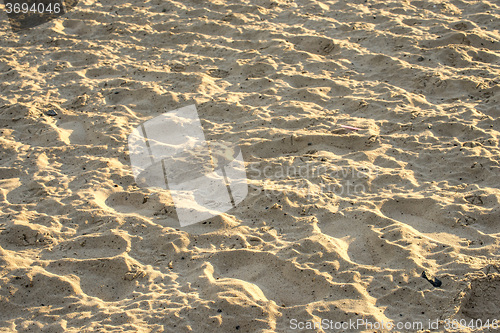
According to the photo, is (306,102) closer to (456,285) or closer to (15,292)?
(456,285)

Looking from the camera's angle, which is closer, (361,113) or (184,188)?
(184,188)

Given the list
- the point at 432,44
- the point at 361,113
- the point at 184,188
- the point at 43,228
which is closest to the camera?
the point at 43,228

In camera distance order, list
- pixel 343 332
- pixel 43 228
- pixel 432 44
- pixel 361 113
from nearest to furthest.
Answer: pixel 343 332
pixel 43 228
pixel 361 113
pixel 432 44

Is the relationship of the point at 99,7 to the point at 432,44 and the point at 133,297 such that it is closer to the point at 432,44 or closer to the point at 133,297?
the point at 432,44

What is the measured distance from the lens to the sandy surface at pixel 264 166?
275cm

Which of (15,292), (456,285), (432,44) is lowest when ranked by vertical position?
(15,292)

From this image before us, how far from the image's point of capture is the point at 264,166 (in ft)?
12.3

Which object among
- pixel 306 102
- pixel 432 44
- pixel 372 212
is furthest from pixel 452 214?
pixel 432 44

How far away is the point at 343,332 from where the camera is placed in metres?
2.55

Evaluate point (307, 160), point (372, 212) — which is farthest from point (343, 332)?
point (307, 160)

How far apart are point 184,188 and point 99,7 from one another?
334 centimetres

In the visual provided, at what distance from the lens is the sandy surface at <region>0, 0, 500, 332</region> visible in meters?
2.75

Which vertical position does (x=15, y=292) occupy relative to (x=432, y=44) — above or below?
below

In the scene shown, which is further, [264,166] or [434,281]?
[264,166]
